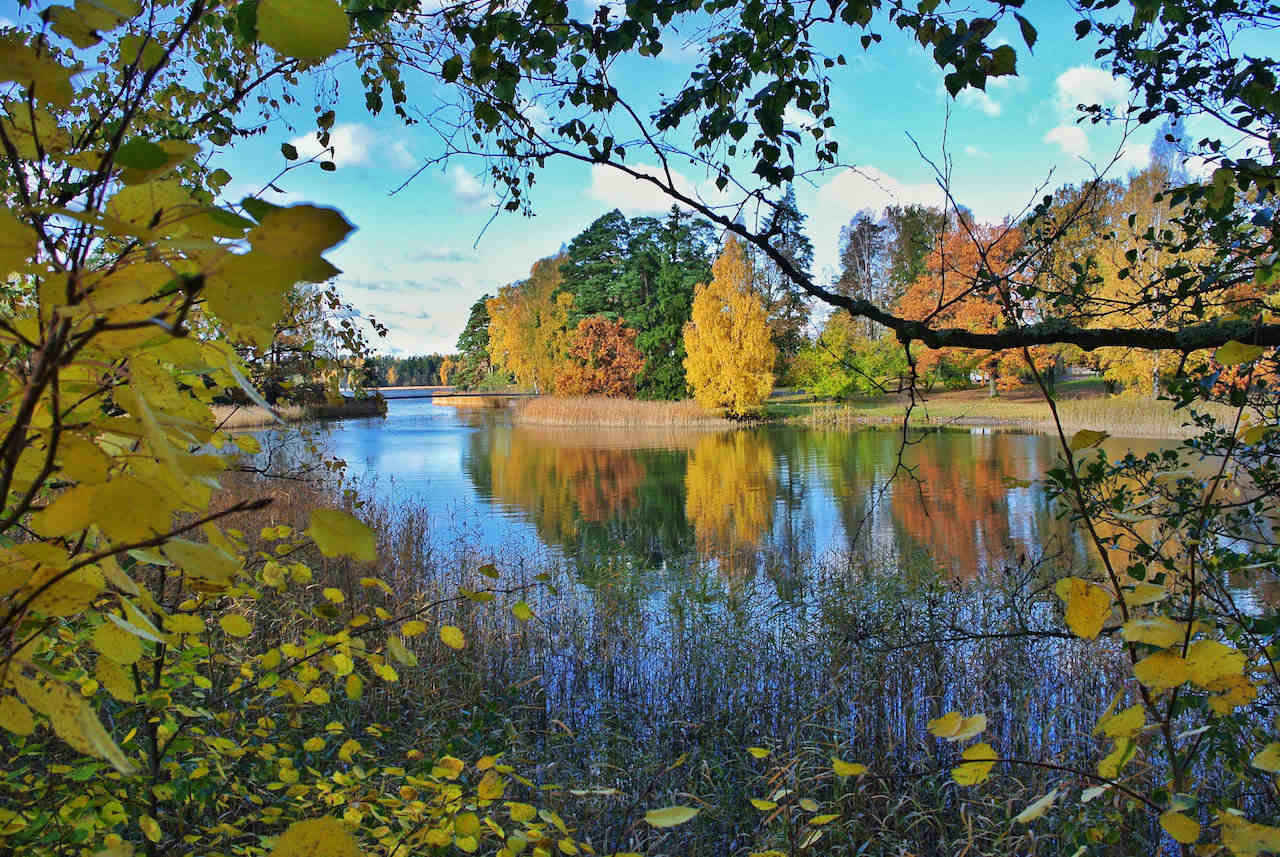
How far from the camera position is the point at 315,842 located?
1.62 feet

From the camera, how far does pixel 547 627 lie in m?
5.39

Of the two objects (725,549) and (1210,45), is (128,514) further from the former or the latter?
(725,549)

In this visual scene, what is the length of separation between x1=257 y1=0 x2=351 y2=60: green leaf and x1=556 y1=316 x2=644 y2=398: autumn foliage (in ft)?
110

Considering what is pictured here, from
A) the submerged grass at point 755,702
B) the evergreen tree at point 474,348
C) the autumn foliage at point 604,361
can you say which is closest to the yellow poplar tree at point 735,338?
the autumn foliage at point 604,361

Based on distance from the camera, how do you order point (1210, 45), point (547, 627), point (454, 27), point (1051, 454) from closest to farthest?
point (454, 27) → point (1210, 45) → point (547, 627) → point (1051, 454)

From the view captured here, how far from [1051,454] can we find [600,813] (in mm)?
15964

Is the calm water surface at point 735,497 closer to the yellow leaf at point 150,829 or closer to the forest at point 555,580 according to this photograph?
the forest at point 555,580

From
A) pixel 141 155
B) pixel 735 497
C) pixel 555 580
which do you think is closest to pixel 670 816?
pixel 141 155

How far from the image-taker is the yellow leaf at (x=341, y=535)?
435 mm

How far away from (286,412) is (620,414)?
71.6ft

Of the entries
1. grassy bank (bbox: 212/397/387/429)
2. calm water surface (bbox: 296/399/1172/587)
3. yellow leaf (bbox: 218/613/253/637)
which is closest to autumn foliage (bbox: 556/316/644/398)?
grassy bank (bbox: 212/397/387/429)

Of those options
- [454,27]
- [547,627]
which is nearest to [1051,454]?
[547,627]

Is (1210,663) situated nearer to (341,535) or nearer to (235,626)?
(341,535)

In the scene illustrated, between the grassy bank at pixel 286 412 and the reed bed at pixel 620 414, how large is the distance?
6.75 meters
